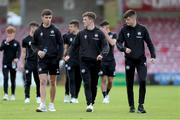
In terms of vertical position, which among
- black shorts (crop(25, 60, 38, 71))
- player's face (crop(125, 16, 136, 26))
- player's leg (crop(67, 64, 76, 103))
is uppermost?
player's face (crop(125, 16, 136, 26))

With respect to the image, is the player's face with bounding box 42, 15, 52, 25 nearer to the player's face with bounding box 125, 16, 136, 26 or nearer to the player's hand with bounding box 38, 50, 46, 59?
the player's hand with bounding box 38, 50, 46, 59

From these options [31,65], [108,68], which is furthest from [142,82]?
[31,65]

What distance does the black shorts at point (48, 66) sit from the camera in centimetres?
Answer: 1805

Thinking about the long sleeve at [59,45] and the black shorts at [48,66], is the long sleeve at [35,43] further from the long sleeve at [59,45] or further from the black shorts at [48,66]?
the long sleeve at [59,45]

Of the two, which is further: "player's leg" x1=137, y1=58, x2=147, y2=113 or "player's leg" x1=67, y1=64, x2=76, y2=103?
"player's leg" x1=67, y1=64, x2=76, y2=103

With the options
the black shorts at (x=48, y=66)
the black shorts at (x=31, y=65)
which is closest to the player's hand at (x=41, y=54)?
the black shorts at (x=48, y=66)

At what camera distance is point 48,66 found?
18.1 metres

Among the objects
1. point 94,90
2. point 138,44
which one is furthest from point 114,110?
point 138,44

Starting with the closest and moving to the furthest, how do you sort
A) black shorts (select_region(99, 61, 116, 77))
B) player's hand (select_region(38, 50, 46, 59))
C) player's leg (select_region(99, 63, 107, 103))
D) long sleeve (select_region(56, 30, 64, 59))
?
1. player's hand (select_region(38, 50, 46, 59))
2. long sleeve (select_region(56, 30, 64, 59))
3. player's leg (select_region(99, 63, 107, 103))
4. black shorts (select_region(99, 61, 116, 77))

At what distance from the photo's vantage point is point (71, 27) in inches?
901

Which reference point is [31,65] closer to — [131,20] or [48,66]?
[48,66]

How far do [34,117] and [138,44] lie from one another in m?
3.42

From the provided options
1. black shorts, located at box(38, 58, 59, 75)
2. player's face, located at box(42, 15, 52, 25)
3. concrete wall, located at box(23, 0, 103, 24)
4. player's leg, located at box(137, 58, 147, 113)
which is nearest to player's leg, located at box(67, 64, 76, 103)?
black shorts, located at box(38, 58, 59, 75)

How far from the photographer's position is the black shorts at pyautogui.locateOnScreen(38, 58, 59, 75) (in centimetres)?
1805
